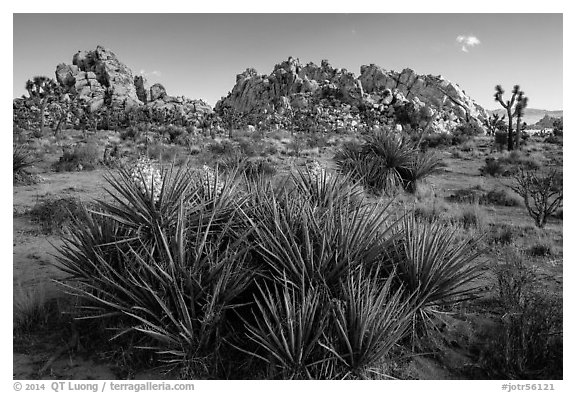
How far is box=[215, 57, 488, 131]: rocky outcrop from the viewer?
73106 mm

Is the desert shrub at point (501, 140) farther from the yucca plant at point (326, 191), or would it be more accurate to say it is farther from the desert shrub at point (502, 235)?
the yucca plant at point (326, 191)

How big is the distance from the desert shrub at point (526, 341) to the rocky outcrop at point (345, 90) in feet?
215

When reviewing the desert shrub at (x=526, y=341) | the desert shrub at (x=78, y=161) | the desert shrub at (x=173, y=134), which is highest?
the desert shrub at (x=173, y=134)

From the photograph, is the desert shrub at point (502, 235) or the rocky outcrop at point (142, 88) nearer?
the desert shrub at point (502, 235)

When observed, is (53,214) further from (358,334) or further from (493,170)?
(493,170)

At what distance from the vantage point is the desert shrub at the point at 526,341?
11.4 feet

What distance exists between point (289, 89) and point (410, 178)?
8016 cm

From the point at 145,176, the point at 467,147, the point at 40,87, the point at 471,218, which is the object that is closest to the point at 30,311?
the point at 145,176

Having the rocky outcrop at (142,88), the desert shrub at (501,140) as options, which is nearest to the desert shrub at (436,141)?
the desert shrub at (501,140)

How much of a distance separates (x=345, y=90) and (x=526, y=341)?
73.6 metres

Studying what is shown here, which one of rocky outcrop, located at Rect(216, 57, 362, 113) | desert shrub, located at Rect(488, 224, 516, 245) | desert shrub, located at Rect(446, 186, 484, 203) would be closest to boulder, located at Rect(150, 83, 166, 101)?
rocky outcrop, located at Rect(216, 57, 362, 113)

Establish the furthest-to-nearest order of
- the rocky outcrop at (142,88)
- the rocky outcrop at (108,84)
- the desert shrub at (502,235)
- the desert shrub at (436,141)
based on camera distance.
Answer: the rocky outcrop at (142,88) < the rocky outcrop at (108,84) < the desert shrub at (436,141) < the desert shrub at (502,235)

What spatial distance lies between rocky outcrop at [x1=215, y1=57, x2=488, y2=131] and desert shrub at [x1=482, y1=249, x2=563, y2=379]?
215ft

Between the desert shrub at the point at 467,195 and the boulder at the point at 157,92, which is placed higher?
the boulder at the point at 157,92
